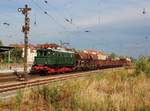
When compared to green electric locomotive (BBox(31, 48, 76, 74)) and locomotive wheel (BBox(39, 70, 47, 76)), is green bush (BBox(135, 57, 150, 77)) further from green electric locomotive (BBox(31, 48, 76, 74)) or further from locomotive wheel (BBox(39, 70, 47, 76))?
locomotive wheel (BBox(39, 70, 47, 76))

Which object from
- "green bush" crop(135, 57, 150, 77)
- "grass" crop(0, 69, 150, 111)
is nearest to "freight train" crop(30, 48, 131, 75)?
"green bush" crop(135, 57, 150, 77)

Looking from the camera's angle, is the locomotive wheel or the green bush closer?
the green bush

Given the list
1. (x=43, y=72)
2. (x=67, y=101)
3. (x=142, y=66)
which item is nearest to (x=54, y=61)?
(x=43, y=72)

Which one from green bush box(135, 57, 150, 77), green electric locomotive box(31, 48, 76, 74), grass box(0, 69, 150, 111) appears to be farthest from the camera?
green electric locomotive box(31, 48, 76, 74)

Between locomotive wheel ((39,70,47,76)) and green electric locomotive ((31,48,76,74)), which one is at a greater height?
green electric locomotive ((31,48,76,74))

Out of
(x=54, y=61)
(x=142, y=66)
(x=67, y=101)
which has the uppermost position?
(x=54, y=61)

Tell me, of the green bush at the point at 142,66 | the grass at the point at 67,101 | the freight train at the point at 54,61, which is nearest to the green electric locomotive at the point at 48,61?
the freight train at the point at 54,61

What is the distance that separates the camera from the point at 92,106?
13.6m

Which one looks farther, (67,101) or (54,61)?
(54,61)

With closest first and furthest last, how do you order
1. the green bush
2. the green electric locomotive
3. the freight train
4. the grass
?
the grass → the green bush → the green electric locomotive → the freight train

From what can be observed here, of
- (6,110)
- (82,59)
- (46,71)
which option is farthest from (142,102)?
(82,59)

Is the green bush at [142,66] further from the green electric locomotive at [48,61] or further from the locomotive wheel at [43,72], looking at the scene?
the locomotive wheel at [43,72]

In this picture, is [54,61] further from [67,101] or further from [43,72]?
[67,101]

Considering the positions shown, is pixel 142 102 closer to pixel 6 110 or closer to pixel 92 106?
pixel 92 106
